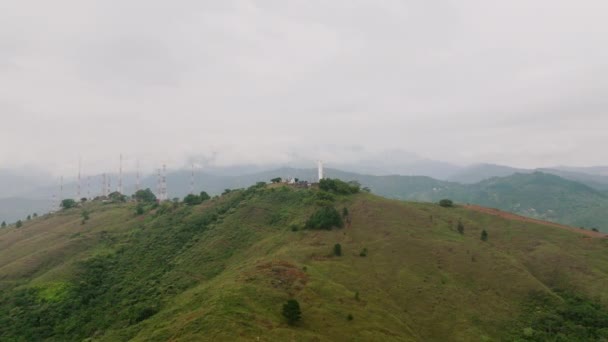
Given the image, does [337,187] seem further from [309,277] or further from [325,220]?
[309,277]

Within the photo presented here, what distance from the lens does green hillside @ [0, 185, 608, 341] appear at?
64.0 m

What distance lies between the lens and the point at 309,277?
2963 inches

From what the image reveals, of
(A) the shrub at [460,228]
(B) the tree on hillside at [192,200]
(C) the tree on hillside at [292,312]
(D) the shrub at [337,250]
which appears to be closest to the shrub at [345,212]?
(D) the shrub at [337,250]

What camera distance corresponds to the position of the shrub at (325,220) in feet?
363

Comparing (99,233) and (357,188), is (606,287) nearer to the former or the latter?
(357,188)

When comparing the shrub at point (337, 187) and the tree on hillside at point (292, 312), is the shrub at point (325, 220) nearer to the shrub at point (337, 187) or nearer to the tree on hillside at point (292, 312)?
the shrub at point (337, 187)

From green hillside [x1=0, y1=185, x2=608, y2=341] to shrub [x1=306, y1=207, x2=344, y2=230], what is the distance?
305 cm

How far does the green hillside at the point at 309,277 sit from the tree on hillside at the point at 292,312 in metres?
0.99

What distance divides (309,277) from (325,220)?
121 ft

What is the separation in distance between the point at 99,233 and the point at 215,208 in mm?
40928

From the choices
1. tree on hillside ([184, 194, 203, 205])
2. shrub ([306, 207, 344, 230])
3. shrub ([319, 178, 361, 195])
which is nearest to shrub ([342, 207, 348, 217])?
shrub ([306, 207, 344, 230])

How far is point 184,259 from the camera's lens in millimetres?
107062

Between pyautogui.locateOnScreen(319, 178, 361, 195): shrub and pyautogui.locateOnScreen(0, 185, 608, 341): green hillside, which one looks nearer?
pyautogui.locateOnScreen(0, 185, 608, 341): green hillside

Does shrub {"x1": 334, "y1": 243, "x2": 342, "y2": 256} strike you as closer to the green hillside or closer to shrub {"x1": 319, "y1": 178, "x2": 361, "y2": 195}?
the green hillside
